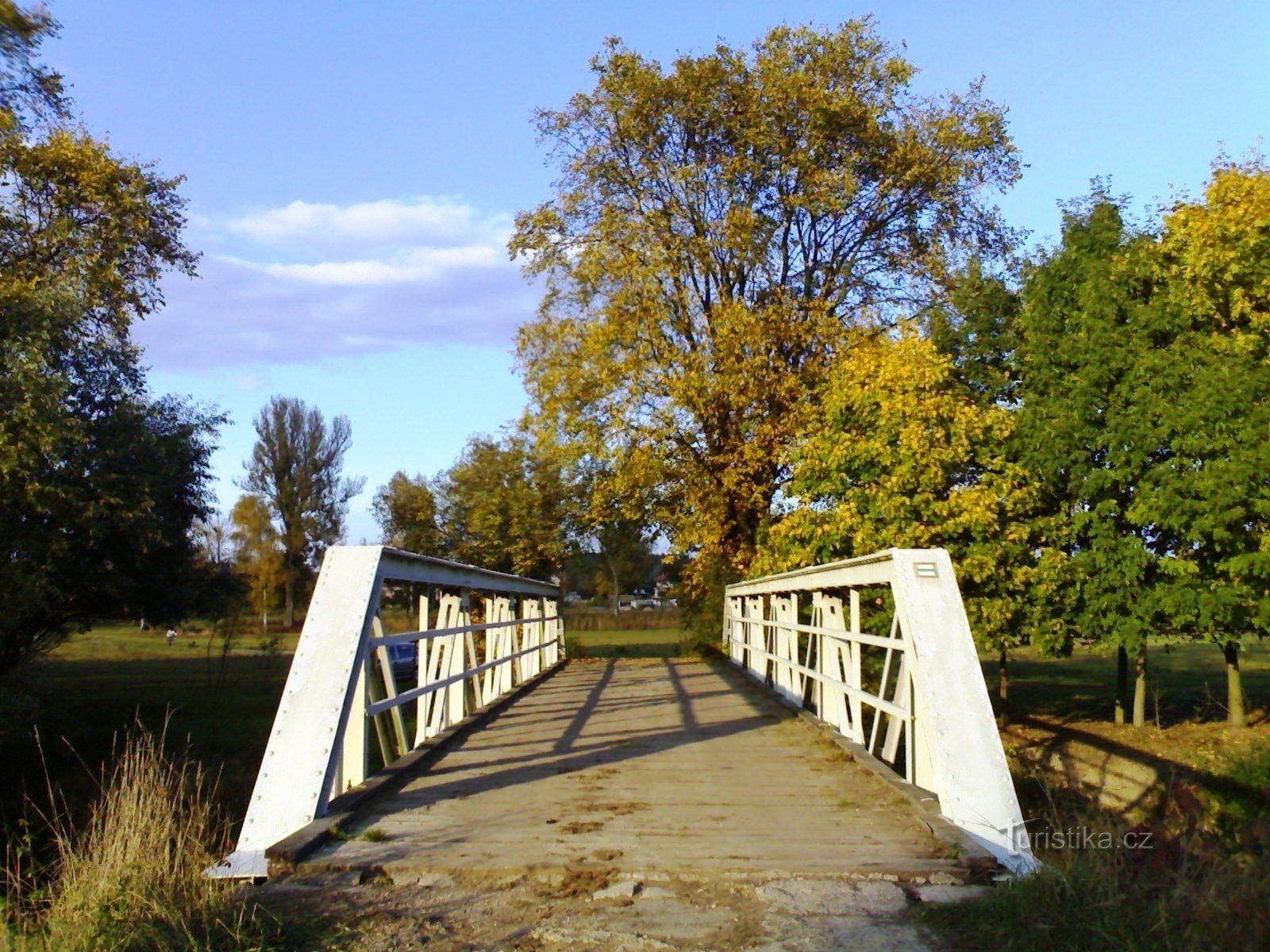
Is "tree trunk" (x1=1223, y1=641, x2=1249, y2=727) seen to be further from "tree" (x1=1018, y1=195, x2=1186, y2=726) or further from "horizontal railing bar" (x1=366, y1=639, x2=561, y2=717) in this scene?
"horizontal railing bar" (x1=366, y1=639, x2=561, y2=717)

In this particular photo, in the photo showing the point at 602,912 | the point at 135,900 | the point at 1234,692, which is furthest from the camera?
the point at 1234,692

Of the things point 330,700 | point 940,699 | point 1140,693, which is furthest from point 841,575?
point 1140,693

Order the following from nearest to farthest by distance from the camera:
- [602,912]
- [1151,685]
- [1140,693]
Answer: [602,912]
[1140,693]
[1151,685]

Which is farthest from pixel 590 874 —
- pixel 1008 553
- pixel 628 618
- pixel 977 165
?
pixel 628 618

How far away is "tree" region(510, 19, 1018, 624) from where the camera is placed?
22359 mm

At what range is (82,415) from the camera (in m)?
17.4

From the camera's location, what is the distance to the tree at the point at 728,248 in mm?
22359

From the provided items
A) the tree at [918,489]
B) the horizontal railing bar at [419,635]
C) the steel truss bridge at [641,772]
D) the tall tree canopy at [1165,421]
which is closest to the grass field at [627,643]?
the tree at [918,489]

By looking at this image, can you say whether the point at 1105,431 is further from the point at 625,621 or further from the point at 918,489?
the point at 625,621

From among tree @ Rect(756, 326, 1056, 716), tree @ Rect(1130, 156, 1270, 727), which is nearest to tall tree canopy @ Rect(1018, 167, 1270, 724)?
tree @ Rect(1130, 156, 1270, 727)

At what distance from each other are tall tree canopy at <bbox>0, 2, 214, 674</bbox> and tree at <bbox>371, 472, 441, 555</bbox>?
806cm

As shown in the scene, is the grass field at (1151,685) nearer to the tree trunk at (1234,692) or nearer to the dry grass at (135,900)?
the tree trunk at (1234,692)

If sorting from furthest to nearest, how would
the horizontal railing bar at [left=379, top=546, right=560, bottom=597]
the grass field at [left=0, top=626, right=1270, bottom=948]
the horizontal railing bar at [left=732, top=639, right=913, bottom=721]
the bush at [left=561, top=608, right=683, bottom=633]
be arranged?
1. the bush at [left=561, top=608, right=683, bottom=633]
2. the horizontal railing bar at [left=379, top=546, right=560, bottom=597]
3. the horizontal railing bar at [left=732, top=639, right=913, bottom=721]
4. the grass field at [left=0, top=626, right=1270, bottom=948]

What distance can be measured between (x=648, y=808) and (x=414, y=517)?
24.7m
